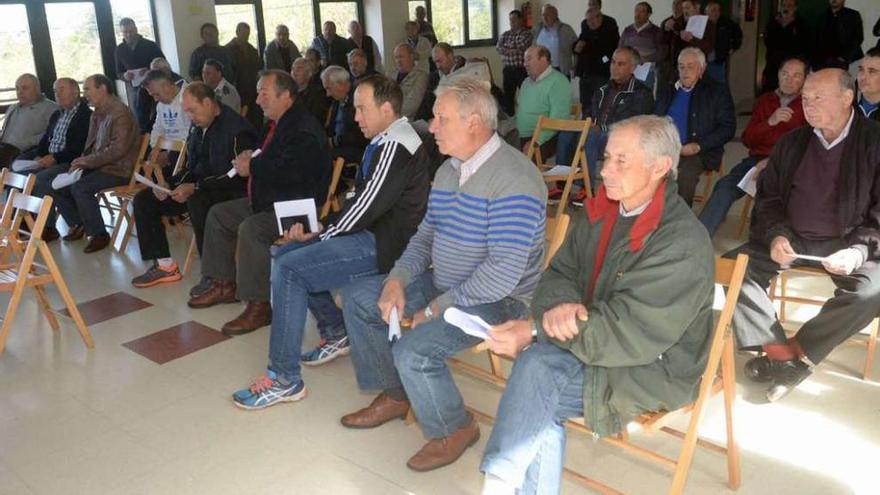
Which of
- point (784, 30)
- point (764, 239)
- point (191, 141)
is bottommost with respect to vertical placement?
point (764, 239)

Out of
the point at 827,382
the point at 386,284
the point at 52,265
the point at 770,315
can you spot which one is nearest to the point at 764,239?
the point at 770,315

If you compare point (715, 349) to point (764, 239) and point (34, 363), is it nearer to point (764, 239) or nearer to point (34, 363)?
point (764, 239)

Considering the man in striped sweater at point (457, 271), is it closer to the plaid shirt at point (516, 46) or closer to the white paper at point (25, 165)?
the white paper at point (25, 165)

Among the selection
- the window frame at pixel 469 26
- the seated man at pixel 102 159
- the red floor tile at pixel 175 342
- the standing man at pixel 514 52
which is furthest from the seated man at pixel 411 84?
the window frame at pixel 469 26

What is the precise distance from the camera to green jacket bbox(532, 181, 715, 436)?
1828 millimetres

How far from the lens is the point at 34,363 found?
3.45 m

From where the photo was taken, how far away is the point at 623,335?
72.5 inches

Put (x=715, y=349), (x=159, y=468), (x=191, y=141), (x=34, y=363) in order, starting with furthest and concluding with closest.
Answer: (x=191, y=141), (x=34, y=363), (x=159, y=468), (x=715, y=349)

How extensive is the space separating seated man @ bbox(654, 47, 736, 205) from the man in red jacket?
0.97ft

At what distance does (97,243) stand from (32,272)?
1.68 meters

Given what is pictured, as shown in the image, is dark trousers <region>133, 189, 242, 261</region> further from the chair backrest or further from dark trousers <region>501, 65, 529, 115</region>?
dark trousers <region>501, 65, 529, 115</region>

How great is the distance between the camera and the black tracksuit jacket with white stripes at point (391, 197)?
289 cm

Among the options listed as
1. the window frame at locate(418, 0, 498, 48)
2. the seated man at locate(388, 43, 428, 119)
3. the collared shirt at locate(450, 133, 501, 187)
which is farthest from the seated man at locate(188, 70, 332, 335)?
the window frame at locate(418, 0, 498, 48)

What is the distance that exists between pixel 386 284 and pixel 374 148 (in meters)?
0.66
